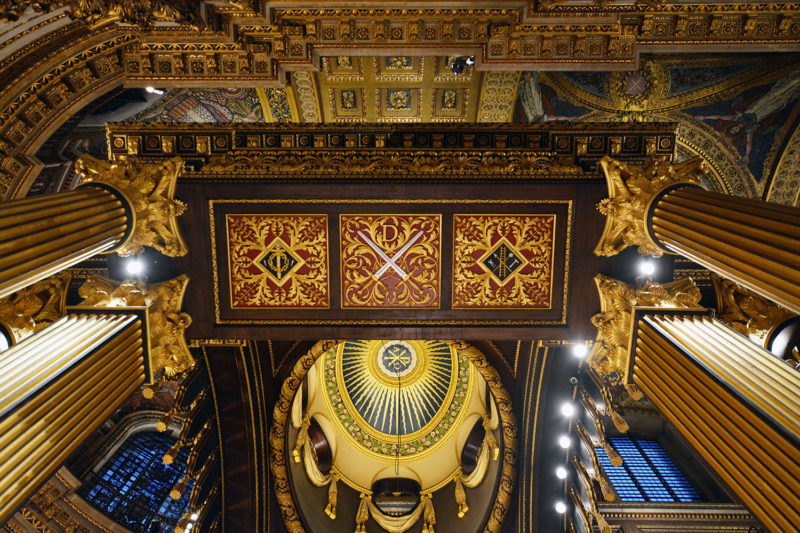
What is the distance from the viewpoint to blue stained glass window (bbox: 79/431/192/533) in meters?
8.95

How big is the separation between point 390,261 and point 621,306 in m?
2.63

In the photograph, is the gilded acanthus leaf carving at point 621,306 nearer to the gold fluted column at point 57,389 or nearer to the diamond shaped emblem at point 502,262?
the diamond shaped emblem at point 502,262

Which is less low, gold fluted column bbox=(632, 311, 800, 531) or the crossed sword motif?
the crossed sword motif

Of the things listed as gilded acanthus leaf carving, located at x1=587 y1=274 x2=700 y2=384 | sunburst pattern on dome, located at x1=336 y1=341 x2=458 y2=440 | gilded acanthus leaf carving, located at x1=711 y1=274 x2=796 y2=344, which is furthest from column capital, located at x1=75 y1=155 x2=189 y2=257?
gilded acanthus leaf carving, located at x1=711 y1=274 x2=796 y2=344

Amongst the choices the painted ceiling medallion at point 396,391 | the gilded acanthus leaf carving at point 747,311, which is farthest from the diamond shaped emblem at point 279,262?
the gilded acanthus leaf carving at point 747,311

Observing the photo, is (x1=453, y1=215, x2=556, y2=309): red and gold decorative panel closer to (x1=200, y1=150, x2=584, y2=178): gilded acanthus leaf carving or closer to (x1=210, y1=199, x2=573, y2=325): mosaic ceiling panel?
(x1=210, y1=199, x2=573, y2=325): mosaic ceiling panel

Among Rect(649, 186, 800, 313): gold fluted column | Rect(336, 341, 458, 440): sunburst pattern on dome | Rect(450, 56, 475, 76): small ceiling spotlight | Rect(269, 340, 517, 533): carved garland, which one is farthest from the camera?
Rect(336, 341, 458, 440): sunburst pattern on dome

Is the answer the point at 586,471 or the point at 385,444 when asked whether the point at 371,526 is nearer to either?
the point at 385,444

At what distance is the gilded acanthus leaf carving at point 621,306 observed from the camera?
13.7 feet

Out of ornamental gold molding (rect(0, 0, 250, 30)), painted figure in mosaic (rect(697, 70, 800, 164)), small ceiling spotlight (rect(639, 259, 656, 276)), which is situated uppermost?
ornamental gold molding (rect(0, 0, 250, 30))

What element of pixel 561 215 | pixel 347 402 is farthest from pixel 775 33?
pixel 347 402

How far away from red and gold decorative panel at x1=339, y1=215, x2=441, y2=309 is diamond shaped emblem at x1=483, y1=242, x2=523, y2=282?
24.9 inches

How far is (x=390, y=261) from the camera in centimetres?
487

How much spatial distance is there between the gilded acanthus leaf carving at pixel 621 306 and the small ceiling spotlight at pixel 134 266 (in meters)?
5.27
